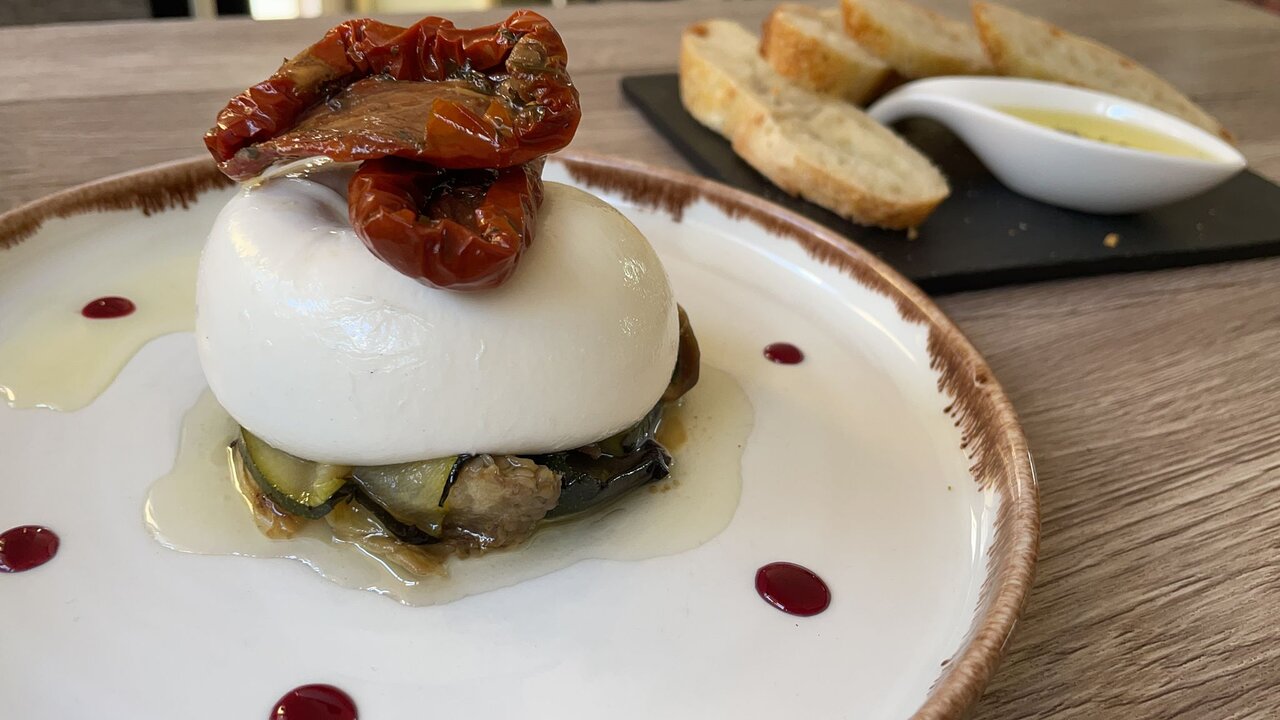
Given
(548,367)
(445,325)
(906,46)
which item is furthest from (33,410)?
(906,46)

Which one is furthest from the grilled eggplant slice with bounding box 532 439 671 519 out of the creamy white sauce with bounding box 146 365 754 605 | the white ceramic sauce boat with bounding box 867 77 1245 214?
the white ceramic sauce boat with bounding box 867 77 1245 214

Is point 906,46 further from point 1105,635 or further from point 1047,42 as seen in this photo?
point 1105,635

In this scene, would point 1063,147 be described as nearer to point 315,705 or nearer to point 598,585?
point 598,585

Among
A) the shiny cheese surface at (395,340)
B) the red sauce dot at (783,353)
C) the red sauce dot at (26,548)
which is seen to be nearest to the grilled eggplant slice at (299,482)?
the shiny cheese surface at (395,340)

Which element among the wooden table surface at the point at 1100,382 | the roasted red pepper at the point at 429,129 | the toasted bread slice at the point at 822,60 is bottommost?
the wooden table surface at the point at 1100,382

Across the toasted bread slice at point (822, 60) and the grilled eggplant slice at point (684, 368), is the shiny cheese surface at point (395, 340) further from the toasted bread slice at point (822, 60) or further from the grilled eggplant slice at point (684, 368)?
the toasted bread slice at point (822, 60)

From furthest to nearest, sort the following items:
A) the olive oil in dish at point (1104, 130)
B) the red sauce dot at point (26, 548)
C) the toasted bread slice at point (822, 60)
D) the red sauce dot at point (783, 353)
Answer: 1. the toasted bread slice at point (822, 60)
2. the olive oil in dish at point (1104, 130)
3. the red sauce dot at point (783, 353)
4. the red sauce dot at point (26, 548)

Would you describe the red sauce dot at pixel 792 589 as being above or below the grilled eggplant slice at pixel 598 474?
below
